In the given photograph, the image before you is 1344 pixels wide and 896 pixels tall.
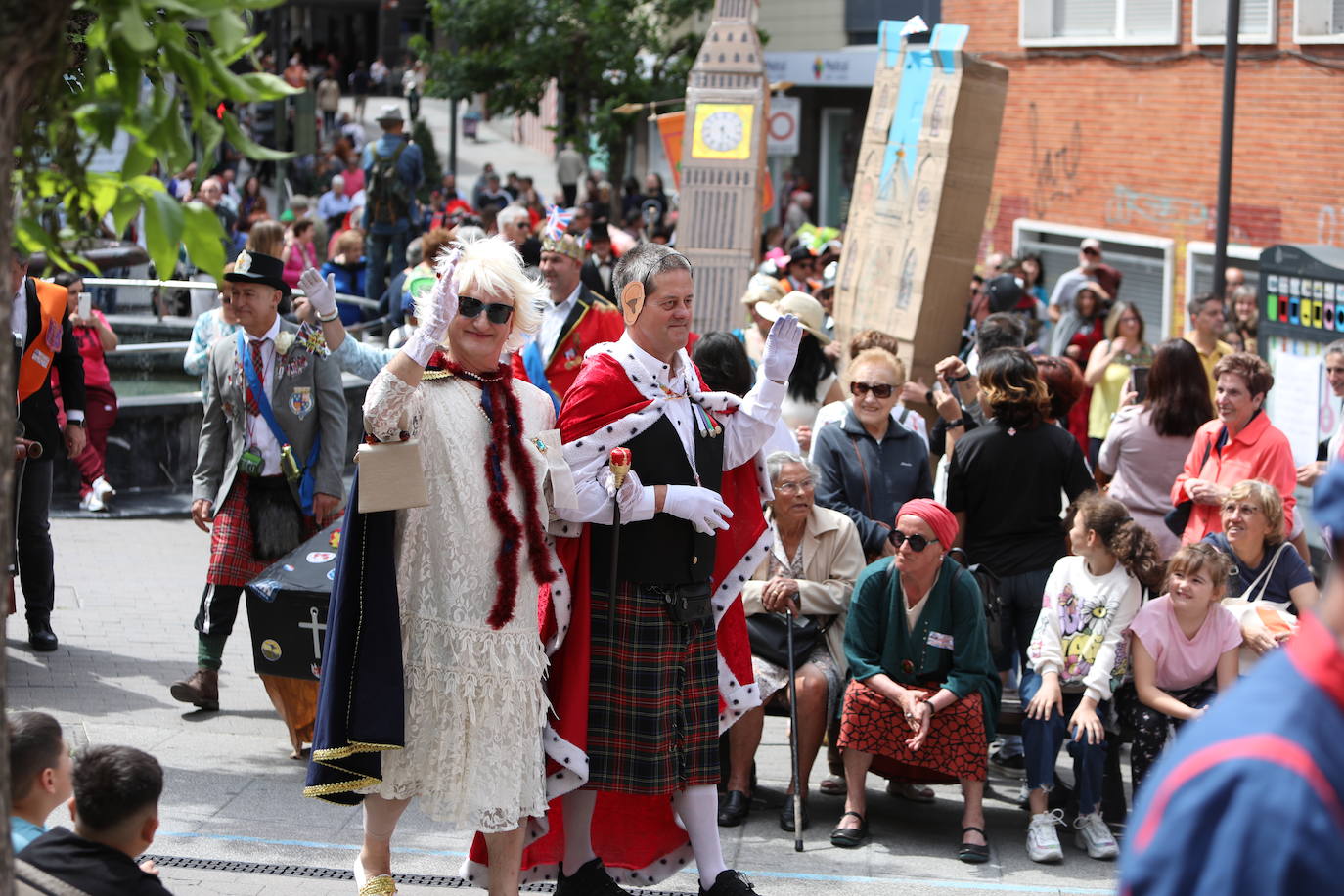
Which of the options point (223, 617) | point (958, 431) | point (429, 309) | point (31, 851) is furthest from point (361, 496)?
point (958, 431)

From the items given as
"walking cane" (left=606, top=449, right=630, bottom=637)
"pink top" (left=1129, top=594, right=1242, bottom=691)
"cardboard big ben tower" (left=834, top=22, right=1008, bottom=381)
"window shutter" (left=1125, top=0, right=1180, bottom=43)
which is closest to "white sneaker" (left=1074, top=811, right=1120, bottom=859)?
"pink top" (left=1129, top=594, right=1242, bottom=691)

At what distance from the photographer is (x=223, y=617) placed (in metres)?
6.98

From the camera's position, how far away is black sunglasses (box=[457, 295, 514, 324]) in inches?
191

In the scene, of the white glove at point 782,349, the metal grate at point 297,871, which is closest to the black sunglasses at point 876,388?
the white glove at point 782,349

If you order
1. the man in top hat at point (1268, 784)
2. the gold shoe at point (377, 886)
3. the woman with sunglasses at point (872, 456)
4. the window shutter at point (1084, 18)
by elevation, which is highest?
the window shutter at point (1084, 18)

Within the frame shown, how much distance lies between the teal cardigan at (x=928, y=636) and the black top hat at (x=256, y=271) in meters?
2.64

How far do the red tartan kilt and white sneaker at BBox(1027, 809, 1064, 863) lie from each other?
10.0 inches

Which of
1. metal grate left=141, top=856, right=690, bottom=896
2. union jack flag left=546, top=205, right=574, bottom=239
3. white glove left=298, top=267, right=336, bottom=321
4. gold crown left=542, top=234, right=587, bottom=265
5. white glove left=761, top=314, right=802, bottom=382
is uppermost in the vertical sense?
union jack flag left=546, top=205, right=574, bottom=239

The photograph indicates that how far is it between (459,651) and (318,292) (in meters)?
1.98

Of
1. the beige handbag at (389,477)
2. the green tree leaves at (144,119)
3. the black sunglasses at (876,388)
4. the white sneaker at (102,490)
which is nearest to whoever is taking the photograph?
the green tree leaves at (144,119)

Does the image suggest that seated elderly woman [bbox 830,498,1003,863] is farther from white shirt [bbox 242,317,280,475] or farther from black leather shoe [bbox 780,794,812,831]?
white shirt [bbox 242,317,280,475]

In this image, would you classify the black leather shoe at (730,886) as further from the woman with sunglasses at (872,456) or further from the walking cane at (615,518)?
the woman with sunglasses at (872,456)

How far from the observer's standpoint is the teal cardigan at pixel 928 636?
6.29 meters

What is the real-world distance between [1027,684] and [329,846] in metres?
2.71
